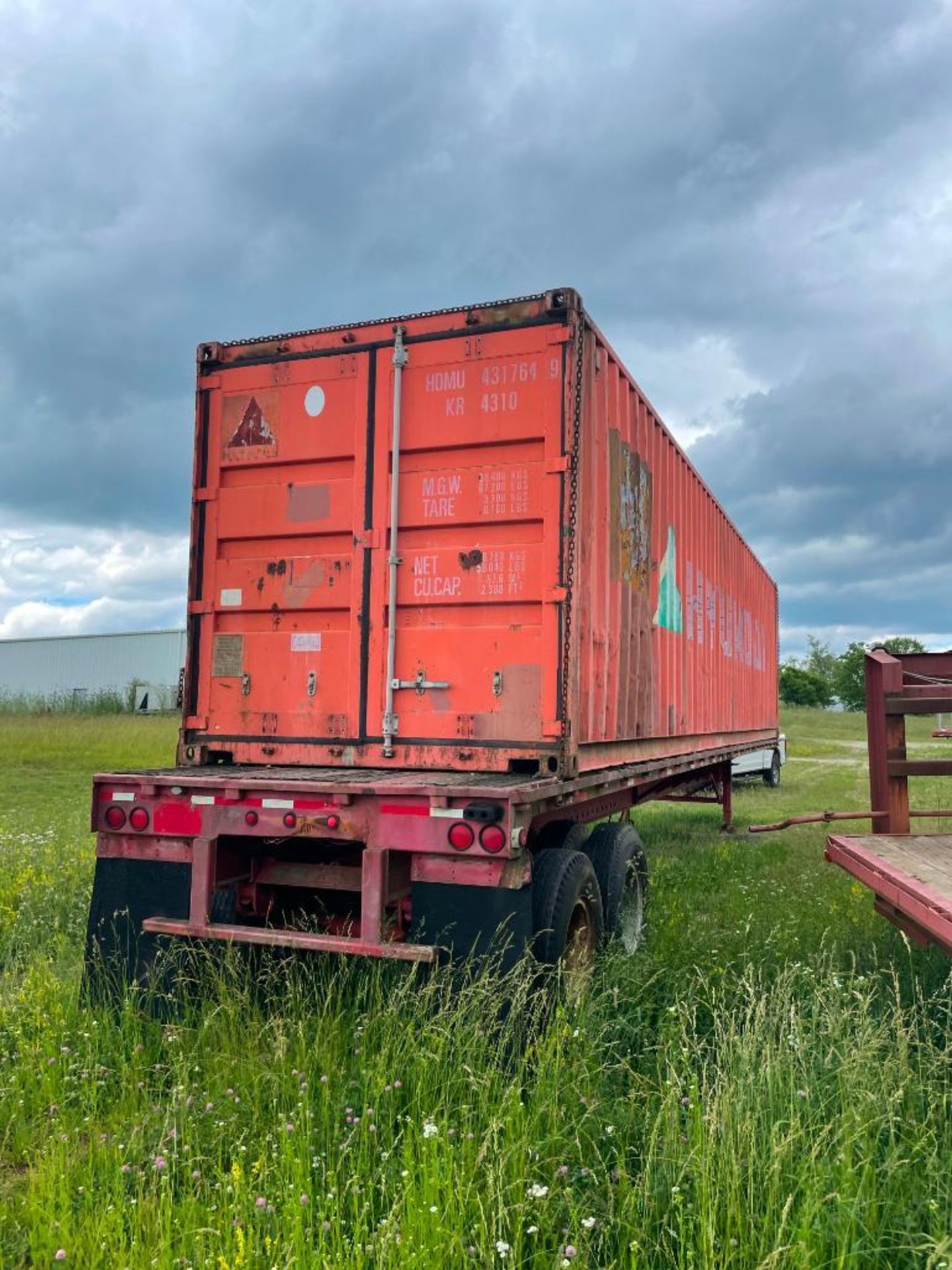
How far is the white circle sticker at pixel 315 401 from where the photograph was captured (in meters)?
5.76

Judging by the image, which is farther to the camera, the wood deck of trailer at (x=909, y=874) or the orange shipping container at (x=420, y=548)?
the orange shipping container at (x=420, y=548)

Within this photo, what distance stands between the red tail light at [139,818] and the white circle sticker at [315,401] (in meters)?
2.48

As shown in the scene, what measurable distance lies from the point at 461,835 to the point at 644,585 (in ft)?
10.1

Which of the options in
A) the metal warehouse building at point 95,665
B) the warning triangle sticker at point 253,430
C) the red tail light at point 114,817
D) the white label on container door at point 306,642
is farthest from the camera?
the metal warehouse building at point 95,665

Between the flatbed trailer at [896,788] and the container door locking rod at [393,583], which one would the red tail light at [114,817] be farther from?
the flatbed trailer at [896,788]

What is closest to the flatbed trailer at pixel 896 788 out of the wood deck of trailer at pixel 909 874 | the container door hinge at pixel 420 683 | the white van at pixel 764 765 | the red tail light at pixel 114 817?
the wood deck of trailer at pixel 909 874

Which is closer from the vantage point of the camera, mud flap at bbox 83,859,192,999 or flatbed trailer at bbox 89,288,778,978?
flatbed trailer at bbox 89,288,778,978

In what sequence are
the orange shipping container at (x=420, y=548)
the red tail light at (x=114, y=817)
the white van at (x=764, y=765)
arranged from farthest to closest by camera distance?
the white van at (x=764, y=765)
the orange shipping container at (x=420, y=548)
the red tail light at (x=114, y=817)

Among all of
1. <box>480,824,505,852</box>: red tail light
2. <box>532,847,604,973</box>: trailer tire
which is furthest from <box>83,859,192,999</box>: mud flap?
<box>532,847,604,973</box>: trailer tire

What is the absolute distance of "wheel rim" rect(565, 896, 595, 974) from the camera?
471 centimetres

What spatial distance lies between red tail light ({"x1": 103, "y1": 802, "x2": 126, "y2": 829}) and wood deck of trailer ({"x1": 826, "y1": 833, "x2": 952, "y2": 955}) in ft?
11.7

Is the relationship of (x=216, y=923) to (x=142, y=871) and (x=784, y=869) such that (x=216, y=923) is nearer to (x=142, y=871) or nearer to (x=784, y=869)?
(x=142, y=871)

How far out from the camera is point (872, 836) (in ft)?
16.9

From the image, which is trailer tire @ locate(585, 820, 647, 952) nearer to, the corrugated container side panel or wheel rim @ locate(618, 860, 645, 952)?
wheel rim @ locate(618, 860, 645, 952)
